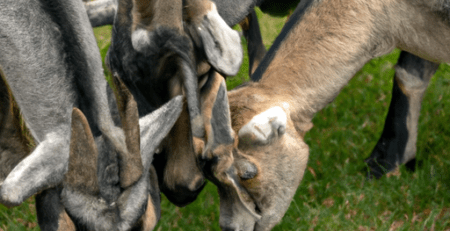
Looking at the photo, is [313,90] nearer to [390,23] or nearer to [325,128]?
[390,23]

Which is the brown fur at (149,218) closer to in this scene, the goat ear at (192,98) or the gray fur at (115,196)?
the gray fur at (115,196)

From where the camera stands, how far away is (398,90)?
16.2 ft

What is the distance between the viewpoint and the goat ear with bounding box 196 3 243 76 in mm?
2502

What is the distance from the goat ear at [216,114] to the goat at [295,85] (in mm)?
37

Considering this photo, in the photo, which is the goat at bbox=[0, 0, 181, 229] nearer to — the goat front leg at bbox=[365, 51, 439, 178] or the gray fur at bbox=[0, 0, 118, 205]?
the gray fur at bbox=[0, 0, 118, 205]

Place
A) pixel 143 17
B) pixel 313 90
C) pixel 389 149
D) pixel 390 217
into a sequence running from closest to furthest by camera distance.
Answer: pixel 143 17 < pixel 313 90 < pixel 390 217 < pixel 389 149

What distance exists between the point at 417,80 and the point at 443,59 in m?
1.00

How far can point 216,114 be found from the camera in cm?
278

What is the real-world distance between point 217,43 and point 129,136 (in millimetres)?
578

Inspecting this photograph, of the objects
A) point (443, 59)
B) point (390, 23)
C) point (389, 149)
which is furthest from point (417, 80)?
point (390, 23)

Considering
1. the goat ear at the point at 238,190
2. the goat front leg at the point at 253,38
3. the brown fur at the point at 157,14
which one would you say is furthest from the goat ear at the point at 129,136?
the goat front leg at the point at 253,38

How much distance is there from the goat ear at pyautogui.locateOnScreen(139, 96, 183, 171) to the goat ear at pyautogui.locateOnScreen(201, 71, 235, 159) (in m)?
0.27

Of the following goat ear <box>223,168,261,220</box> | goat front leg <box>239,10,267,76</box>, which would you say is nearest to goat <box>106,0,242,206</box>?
goat ear <box>223,168,261,220</box>

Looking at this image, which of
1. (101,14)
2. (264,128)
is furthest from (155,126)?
(101,14)
